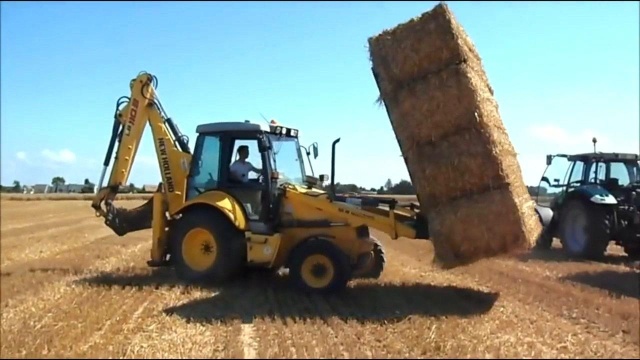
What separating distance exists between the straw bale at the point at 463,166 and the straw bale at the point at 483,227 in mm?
115

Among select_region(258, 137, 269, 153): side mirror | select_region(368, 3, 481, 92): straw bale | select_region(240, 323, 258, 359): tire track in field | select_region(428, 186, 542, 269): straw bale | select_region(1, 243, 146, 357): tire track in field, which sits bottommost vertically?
select_region(240, 323, 258, 359): tire track in field

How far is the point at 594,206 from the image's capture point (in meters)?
12.9

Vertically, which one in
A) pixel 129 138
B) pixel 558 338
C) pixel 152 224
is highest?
pixel 129 138

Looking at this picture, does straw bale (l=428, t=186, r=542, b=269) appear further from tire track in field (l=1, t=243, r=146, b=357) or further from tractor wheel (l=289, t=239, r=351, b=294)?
tire track in field (l=1, t=243, r=146, b=357)

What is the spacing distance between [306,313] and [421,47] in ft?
10.9

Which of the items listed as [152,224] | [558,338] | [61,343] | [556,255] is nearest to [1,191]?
[61,343]

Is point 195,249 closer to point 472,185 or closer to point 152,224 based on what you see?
point 152,224

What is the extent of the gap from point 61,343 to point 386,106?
4.69 metres

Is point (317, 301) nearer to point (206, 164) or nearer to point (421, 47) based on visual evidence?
point (206, 164)

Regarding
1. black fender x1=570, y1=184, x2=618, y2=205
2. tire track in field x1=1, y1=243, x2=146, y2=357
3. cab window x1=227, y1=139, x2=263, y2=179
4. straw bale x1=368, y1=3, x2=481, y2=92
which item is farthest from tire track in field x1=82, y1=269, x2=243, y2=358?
black fender x1=570, y1=184, x2=618, y2=205

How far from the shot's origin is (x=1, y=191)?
4.45 metres

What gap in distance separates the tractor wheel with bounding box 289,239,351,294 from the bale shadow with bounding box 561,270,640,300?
3346mm

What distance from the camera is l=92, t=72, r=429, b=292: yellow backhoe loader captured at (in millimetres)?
9297

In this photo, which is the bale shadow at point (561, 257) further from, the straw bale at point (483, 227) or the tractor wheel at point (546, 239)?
the straw bale at point (483, 227)
